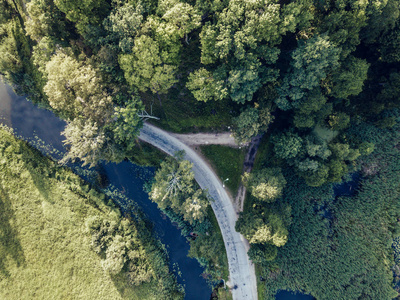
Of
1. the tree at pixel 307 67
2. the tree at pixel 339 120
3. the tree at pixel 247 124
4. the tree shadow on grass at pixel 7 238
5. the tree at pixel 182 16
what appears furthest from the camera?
the tree shadow on grass at pixel 7 238

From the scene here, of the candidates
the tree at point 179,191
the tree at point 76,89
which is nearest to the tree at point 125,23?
the tree at point 76,89

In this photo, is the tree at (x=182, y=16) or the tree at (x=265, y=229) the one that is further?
the tree at (x=265, y=229)

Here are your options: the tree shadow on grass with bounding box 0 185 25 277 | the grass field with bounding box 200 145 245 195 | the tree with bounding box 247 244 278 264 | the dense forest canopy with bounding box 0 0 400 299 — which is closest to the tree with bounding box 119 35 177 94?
the dense forest canopy with bounding box 0 0 400 299

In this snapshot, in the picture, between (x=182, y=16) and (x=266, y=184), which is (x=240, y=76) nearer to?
(x=182, y=16)

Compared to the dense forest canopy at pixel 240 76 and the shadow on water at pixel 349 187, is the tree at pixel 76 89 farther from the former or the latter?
the shadow on water at pixel 349 187

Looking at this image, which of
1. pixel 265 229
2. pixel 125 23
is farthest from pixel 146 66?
pixel 265 229
